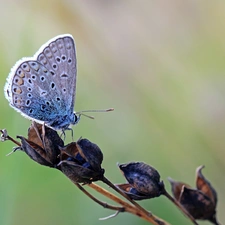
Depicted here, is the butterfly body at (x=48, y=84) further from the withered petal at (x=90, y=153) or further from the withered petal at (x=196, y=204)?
the withered petal at (x=196, y=204)

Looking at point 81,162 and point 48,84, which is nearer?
point 81,162

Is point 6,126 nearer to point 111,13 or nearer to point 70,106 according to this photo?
point 70,106

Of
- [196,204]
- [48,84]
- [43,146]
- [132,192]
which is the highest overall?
[48,84]

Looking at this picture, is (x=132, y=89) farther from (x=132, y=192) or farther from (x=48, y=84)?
(x=132, y=192)

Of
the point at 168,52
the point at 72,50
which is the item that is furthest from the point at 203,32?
the point at 72,50

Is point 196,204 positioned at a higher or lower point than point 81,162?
lower

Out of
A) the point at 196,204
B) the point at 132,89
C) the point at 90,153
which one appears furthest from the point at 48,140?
the point at 132,89

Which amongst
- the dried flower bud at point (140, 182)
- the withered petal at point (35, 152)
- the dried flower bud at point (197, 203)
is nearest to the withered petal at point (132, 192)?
the dried flower bud at point (140, 182)

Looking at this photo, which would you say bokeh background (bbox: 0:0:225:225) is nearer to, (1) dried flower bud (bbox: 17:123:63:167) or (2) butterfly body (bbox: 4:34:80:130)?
(2) butterfly body (bbox: 4:34:80:130)
